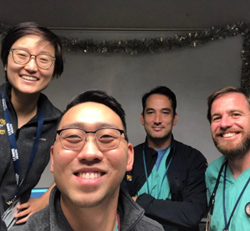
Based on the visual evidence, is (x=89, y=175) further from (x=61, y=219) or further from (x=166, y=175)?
(x=166, y=175)

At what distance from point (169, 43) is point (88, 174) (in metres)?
2.65

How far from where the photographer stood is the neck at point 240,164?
5.09 ft

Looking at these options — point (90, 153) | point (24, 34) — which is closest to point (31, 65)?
point (24, 34)

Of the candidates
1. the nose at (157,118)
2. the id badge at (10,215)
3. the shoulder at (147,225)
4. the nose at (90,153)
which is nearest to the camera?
the nose at (90,153)

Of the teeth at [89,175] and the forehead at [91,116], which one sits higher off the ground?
the forehead at [91,116]

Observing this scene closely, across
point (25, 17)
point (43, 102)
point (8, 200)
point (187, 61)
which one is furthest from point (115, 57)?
point (8, 200)

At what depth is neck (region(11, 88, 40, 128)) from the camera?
1386mm

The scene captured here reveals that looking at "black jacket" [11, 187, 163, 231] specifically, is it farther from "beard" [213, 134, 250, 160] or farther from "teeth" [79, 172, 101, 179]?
"beard" [213, 134, 250, 160]

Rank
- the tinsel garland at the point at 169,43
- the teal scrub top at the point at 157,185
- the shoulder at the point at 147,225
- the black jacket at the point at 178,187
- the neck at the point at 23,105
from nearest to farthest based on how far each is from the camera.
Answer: the shoulder at the point at 147,225
the neck at the point at 23,105
the black jacket at the point at 178,187
the teal scrub top at the point at 157,185
the tinsel garland at the point at 169,43

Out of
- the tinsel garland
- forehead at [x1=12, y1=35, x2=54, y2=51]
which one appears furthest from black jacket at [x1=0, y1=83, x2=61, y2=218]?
the tinsel garland

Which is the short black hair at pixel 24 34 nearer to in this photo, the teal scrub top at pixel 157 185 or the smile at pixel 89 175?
the smile at pixel 89 175

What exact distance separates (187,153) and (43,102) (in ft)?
3.46

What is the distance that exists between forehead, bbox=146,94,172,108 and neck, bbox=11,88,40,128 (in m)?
0.92

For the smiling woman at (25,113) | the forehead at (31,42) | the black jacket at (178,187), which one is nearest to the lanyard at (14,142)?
the smiling woman at (25,113)
